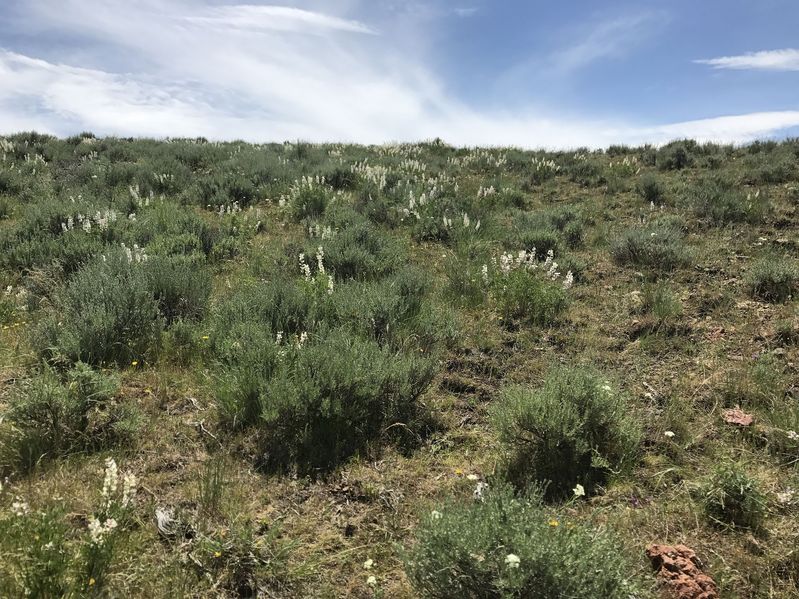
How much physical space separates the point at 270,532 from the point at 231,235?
243 inches

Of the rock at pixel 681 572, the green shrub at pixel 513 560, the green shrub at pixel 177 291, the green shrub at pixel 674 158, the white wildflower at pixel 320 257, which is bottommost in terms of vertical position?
the rock at pixel 681 572

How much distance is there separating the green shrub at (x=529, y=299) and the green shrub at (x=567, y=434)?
1977mm

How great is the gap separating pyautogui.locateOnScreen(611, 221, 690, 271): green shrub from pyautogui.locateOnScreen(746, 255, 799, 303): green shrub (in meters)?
1.04

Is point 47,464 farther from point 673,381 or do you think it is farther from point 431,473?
point 673,381

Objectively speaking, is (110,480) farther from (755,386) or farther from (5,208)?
(5,208)

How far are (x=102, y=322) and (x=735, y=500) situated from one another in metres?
4.76

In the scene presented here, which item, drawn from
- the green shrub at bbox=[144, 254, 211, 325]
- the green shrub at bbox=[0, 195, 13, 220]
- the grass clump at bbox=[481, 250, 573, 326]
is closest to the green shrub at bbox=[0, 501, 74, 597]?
the green shrub at bbox=[144, 254, 211, 325]

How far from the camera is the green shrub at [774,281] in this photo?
571 cm

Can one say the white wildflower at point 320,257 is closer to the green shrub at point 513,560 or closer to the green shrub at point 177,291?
the green shrub at point 177,291

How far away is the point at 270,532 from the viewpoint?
269 centimetres

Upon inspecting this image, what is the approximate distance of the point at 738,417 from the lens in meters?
3.74

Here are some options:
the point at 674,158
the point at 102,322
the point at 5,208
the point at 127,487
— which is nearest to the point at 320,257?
the point at 102,322

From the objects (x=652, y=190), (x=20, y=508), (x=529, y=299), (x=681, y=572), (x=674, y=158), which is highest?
(x=674, y=158)

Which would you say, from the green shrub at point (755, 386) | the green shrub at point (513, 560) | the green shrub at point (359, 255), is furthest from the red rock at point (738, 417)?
the green shrub at point (359, 255)
